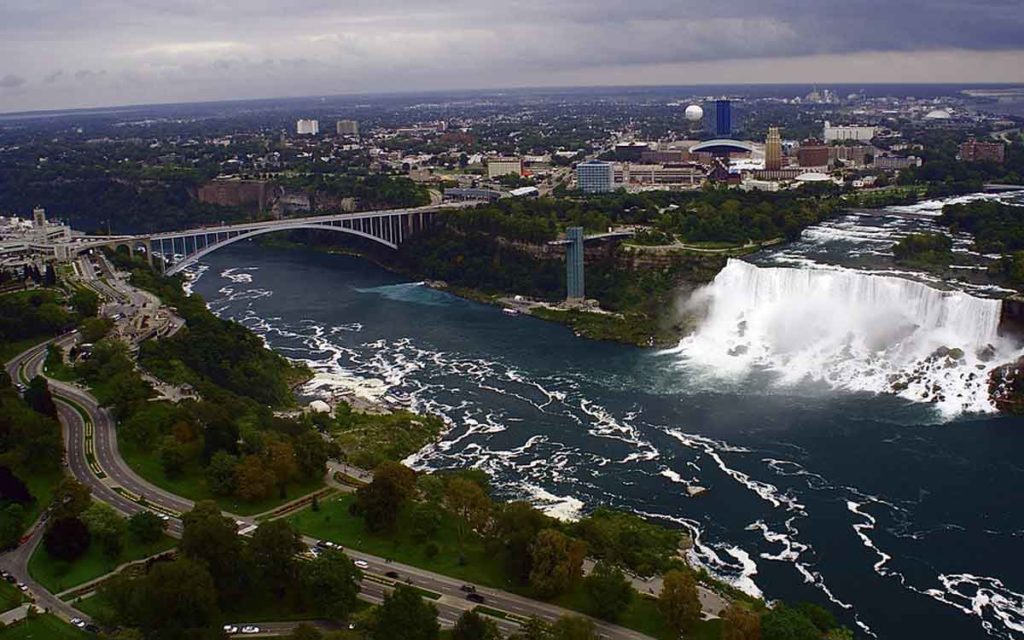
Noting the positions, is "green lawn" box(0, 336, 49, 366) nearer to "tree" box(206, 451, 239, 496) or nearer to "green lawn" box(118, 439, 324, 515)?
"green lawn" box(118, 439, 324, 515)

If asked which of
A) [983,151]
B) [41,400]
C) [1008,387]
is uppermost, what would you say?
[983,151]

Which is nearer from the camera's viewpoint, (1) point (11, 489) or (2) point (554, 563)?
(2) point (554, 563)

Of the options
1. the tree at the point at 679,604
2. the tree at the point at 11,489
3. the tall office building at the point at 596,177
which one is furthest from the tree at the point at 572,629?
the tall office building at the point at 596,177

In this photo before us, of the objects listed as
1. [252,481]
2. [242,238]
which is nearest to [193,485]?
[252,481]

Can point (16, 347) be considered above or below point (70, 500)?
above

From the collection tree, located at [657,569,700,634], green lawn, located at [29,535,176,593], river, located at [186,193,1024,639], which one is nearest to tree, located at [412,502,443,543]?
river, located at [186,193,1024,639]

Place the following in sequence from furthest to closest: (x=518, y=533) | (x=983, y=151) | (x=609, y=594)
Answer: (x=983, y=151), (x=518, y=533), (x=609, y=594)

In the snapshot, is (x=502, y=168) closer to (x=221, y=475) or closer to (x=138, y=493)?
(x=221, y=475)

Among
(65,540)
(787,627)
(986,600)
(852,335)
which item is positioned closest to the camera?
(787,627)
